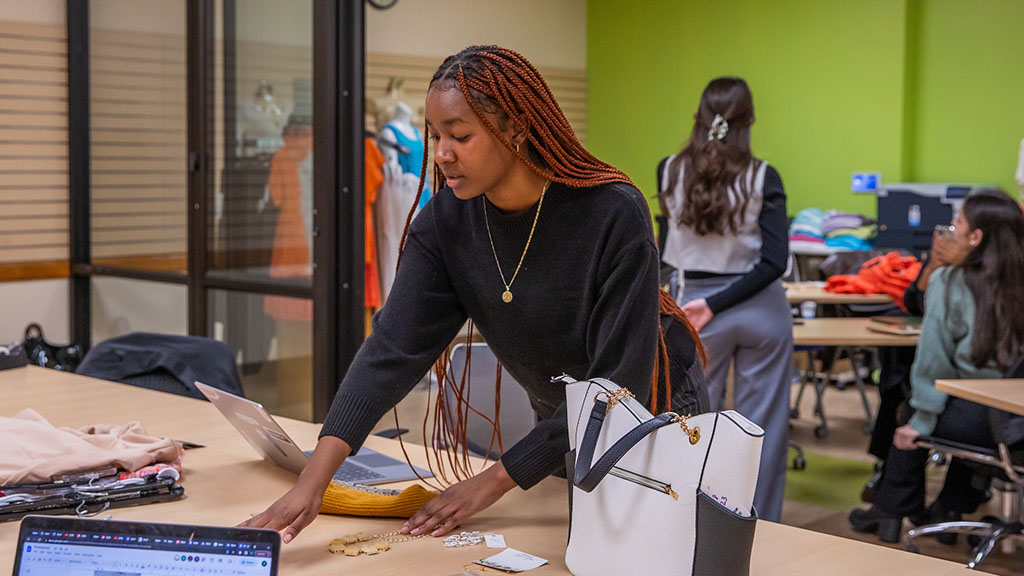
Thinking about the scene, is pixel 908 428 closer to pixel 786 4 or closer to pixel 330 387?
pixel 330 387

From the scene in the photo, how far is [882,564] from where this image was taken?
57.9 inches

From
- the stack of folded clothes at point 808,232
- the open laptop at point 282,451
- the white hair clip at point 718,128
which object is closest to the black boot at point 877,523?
the white hair clip at point 718,128

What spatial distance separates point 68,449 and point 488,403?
109 cm

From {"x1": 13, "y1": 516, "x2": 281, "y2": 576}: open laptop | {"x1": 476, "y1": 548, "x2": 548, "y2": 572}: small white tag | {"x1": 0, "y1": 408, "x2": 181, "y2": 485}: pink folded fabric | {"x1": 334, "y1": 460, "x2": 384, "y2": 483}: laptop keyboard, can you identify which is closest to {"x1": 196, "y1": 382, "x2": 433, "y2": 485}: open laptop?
{"x1": 334, "y1": 460, "x2": 384, "y2": 483}: laptop keyboard

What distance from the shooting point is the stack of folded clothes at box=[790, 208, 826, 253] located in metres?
7.48

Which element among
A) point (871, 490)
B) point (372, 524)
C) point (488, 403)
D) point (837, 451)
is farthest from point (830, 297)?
point (372, 524)

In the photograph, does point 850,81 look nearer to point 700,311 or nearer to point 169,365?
point 700,311

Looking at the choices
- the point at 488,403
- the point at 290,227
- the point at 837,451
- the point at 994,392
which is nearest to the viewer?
the point at 488,403

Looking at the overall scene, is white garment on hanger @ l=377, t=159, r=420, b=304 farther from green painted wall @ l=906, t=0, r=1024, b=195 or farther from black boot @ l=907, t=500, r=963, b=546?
green painted wall @ l=906, t=0, r=1024, b=195

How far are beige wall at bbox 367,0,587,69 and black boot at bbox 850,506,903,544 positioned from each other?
484 cm

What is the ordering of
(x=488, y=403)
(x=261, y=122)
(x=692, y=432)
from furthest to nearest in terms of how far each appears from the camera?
(x=261, y=122) → (x=488, y=403) → (x=692, y=432)

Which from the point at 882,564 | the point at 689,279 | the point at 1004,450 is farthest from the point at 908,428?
the point at 882,564

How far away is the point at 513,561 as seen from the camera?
58.3 inches

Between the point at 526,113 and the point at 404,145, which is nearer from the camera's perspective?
the point at 526,113
